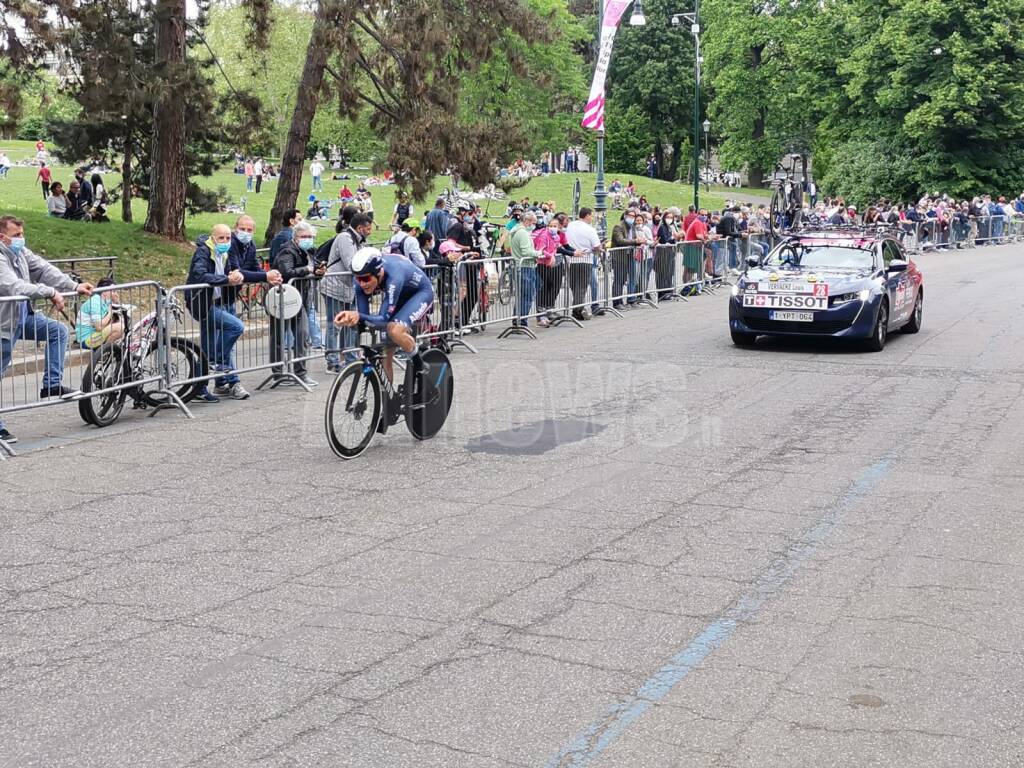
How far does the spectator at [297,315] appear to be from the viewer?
14320mm

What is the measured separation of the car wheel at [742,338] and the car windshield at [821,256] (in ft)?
3.48

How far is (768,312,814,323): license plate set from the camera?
1703 centimetres

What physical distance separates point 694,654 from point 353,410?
5010 mm

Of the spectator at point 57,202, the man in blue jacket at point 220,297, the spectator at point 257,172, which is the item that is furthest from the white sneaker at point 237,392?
the spectator at point 257,172

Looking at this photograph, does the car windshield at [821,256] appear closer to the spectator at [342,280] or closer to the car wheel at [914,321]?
the car wheel at [914,321]

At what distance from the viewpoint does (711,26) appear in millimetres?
80438

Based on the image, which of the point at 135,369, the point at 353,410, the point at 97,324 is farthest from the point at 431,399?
the point at 97,324

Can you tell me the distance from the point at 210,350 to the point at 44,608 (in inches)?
274

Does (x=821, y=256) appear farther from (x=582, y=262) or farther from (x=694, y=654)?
(x=694, y=654)

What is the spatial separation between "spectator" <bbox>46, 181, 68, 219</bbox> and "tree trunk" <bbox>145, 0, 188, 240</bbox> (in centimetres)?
928

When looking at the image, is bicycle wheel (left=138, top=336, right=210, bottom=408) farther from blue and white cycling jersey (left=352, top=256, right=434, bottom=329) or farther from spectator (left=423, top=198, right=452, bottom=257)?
spectator (left=423, top=198, right=452, bottom=257)

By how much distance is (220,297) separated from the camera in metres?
13.3

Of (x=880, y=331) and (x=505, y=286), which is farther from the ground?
(x=505, y=286)

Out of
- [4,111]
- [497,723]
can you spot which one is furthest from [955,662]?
[4,111]
